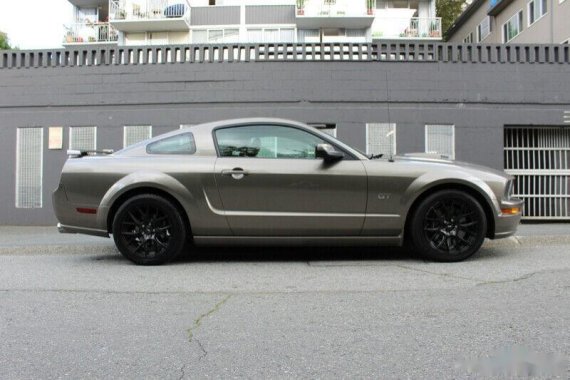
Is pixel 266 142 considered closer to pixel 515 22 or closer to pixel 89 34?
pixel 515 22

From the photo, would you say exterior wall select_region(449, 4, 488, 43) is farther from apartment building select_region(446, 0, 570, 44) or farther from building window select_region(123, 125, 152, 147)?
building window select_region(123, 125, 152, 147)

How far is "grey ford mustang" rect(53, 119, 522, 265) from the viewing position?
5738 millimetres

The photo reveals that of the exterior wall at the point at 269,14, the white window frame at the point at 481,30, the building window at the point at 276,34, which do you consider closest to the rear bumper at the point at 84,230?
the building window at the point at 276,34

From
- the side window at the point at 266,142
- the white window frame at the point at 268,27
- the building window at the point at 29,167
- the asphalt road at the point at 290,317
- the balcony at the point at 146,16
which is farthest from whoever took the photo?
the balcony at the point at 146,16

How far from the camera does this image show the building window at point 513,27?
76.8ft

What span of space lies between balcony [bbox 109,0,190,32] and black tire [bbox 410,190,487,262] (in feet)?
68.7

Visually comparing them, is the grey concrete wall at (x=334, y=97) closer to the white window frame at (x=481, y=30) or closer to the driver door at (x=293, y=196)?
the driver door at (x=293, y=196)

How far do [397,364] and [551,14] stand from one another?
804 inches

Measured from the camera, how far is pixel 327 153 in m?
5.64

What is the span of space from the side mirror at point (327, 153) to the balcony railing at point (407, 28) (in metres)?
21.2

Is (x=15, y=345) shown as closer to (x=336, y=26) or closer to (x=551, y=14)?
(x=551, y=14)

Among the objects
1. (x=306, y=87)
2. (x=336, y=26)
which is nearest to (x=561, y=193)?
(x=306, y=87)

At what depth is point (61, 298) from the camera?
15.5 ft

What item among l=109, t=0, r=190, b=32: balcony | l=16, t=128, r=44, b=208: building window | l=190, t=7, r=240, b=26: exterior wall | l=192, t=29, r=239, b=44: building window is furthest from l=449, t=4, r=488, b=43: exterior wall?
l=16, t=128, r=44, b=208: building window
